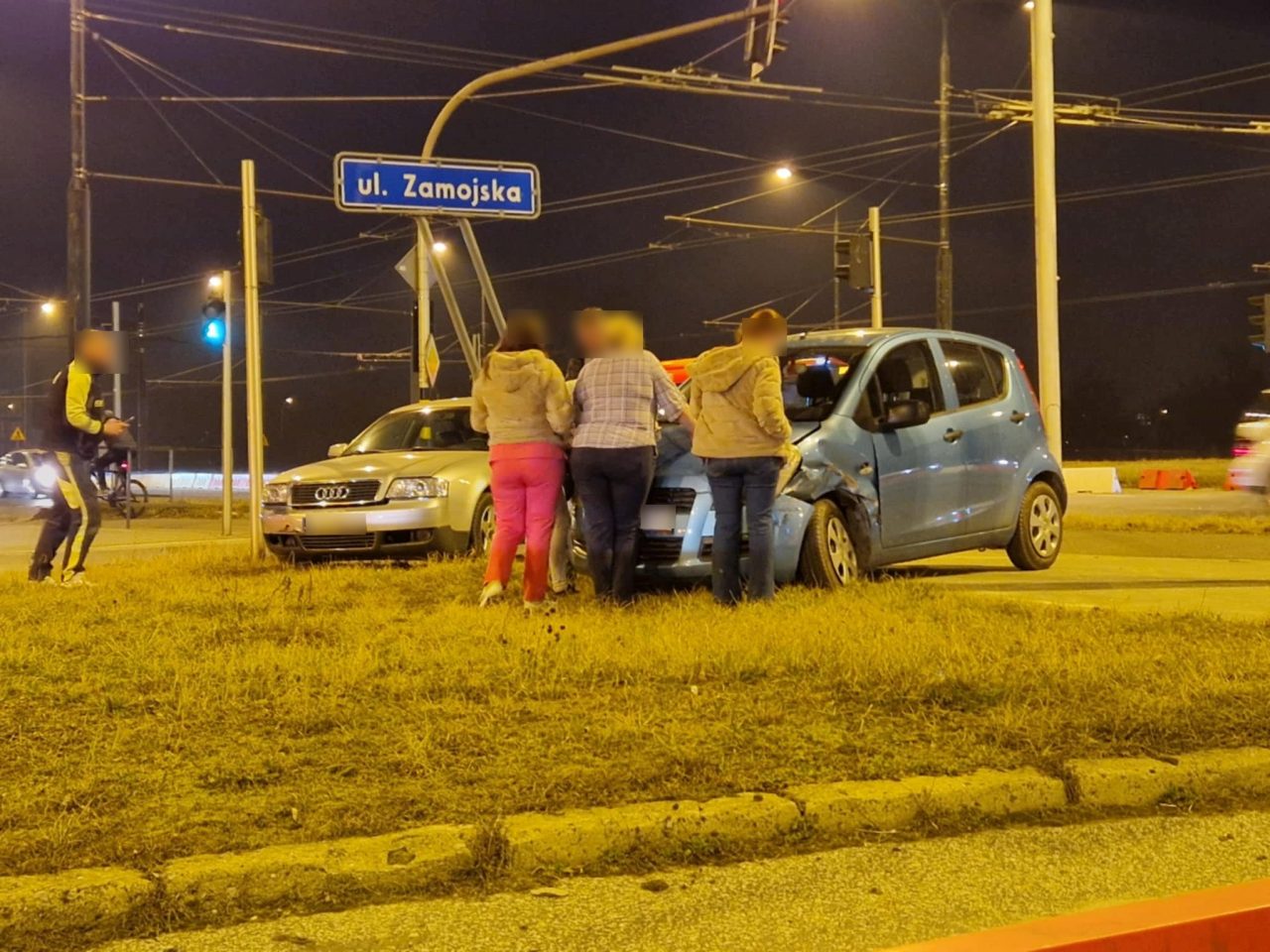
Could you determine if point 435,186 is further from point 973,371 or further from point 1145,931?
point 1145,931

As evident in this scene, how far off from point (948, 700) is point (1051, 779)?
2.82 ft

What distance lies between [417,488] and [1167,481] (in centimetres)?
2632

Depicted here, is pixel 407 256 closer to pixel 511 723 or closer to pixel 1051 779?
pixel 511 723

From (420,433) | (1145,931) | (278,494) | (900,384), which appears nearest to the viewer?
(1145,931)

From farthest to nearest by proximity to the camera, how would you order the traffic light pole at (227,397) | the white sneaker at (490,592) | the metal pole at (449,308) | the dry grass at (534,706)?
the traffic light pole at (227,397)
the metal pole at (449,308)
the white sneaker at (490,592)
the dry grass at (534,706)

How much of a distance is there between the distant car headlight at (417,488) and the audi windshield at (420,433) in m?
1.26

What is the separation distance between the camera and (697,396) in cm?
693

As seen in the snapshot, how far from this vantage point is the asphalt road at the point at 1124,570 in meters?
7.57

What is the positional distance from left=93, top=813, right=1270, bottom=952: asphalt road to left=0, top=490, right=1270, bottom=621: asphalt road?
3.58 m

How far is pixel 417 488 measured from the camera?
9.56 m

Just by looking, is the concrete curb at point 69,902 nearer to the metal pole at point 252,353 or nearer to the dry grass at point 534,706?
the dry grass at point 534,706

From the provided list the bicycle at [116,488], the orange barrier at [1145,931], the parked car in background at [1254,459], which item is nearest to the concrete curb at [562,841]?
the orange barrier at [1145,931]

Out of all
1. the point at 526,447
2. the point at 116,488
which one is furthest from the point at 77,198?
the point at 526,447

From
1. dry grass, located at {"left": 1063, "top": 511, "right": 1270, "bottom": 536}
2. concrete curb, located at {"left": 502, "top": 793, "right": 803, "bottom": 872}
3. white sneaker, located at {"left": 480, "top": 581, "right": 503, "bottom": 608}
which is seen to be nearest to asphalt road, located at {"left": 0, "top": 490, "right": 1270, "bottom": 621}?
dry grass, located at {"left": 1063, "top": 511, "right": 1270, "bottom": 536}
